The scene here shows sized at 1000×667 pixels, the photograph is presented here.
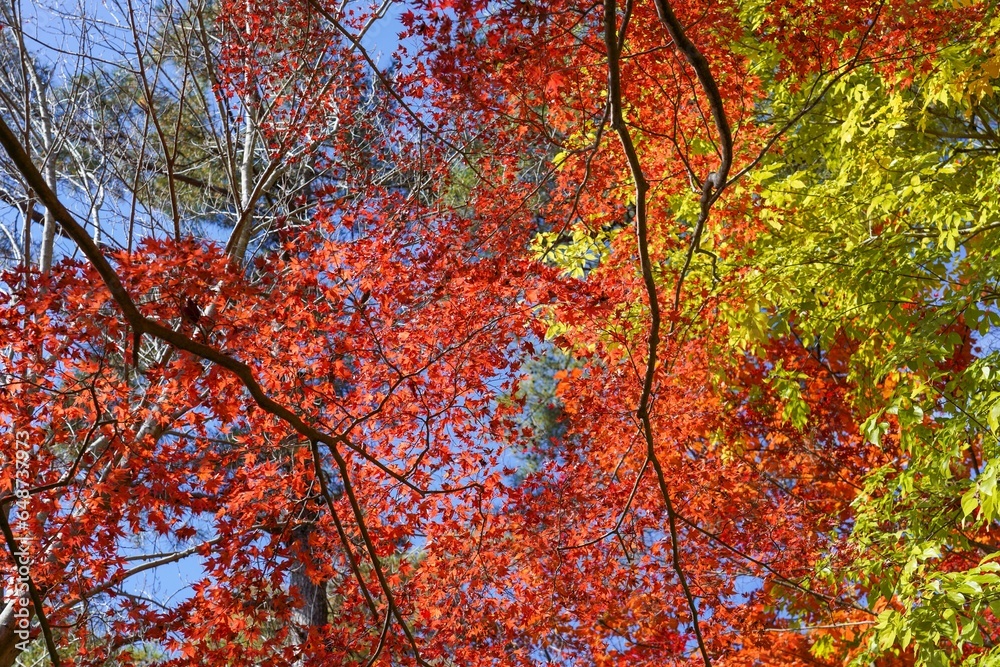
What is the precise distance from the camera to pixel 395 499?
5844 millimetres

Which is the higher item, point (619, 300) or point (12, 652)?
point (619, 300)

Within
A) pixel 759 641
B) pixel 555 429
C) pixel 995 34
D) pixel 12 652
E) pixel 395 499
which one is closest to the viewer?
pixel 12 652

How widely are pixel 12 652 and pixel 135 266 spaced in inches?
120

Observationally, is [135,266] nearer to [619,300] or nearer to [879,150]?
[619,300]

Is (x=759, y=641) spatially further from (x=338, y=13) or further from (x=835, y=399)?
(x=338, y=13)

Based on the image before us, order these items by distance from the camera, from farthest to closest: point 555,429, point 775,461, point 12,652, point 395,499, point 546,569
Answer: point 555,429 < point 775,461 < point 546,569 < point 395,499 < point 12,652

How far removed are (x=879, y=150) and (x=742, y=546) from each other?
3.39 m

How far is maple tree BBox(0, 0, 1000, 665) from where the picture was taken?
483 centimetres

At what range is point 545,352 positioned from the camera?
6.82m

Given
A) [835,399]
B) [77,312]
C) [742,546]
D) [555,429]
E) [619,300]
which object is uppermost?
[555,429]

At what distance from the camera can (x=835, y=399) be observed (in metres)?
8.72

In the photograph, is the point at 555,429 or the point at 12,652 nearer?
the point at 12,652

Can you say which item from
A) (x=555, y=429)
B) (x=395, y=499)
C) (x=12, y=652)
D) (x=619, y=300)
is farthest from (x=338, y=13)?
(x=555, y=429)

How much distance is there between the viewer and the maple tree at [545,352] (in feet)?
15.8
